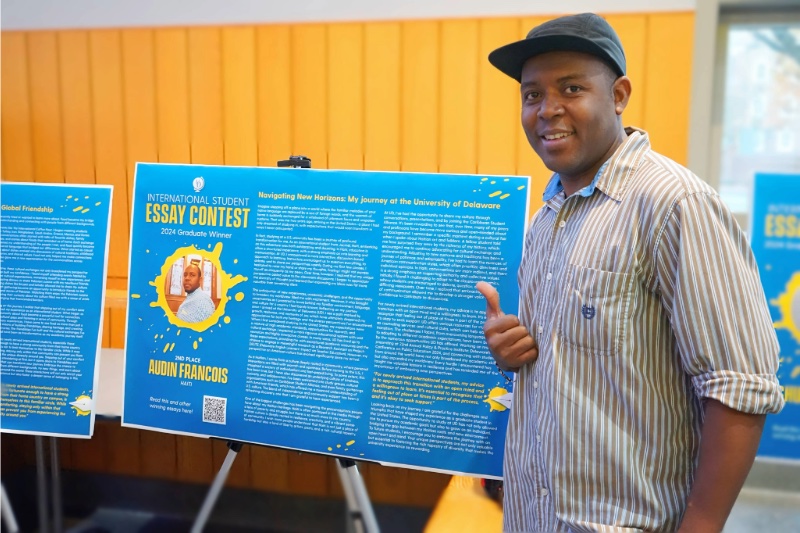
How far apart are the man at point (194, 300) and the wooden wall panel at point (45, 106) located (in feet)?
5.37

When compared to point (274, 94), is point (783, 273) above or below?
below

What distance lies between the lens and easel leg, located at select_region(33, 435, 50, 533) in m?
1.39

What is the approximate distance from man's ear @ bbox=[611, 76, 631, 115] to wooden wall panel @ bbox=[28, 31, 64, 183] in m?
2.61

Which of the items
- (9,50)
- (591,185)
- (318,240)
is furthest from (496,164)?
(9,50)

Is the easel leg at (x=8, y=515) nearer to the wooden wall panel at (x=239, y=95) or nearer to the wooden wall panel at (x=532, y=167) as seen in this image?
the wooden wall panel at (x=239, y=95)

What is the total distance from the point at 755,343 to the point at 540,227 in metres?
0.47

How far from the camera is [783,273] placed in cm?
266

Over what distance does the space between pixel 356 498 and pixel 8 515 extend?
0.78m

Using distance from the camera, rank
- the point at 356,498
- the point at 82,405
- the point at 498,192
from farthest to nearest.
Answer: the point at 82,405, the point at 356,498, the point at 498,192

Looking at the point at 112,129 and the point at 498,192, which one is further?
the point at 112,129

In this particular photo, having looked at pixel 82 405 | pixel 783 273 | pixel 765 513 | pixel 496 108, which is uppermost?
pixel 496 108

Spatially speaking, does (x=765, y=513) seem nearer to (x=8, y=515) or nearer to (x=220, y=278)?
(x=220, y=278)

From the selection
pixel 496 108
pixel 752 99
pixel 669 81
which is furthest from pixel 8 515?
pixel 752 99

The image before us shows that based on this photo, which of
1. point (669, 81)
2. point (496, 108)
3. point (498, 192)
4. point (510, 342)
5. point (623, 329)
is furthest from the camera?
point (496, 108)
